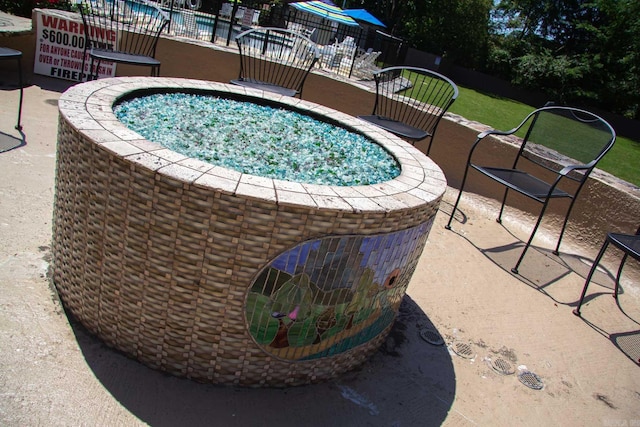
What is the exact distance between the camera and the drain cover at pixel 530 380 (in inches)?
109

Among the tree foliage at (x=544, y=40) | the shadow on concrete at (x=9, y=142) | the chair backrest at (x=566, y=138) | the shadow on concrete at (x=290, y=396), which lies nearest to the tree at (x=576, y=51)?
the tree foliage at (x=544, y=40)

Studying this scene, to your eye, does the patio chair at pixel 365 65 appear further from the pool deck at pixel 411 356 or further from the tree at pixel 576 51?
the tree at pixel 576 51

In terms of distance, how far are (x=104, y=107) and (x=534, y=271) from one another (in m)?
3.61

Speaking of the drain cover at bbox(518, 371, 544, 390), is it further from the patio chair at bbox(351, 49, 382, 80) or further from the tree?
the tree

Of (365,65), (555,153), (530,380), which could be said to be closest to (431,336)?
(530,380)

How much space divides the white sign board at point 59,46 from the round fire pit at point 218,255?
13.8 ft

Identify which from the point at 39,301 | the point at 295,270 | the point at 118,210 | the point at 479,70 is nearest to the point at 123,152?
the point at 118,210

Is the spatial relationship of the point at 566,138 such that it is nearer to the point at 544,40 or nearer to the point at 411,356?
the point at 411,356

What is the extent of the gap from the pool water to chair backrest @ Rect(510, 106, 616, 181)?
2.23m

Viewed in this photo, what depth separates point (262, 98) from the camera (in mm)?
3682

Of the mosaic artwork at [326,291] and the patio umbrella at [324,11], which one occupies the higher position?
the patio umbrella at [324,11]

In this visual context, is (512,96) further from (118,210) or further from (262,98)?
(118,210)

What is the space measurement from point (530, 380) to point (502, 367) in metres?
0.17

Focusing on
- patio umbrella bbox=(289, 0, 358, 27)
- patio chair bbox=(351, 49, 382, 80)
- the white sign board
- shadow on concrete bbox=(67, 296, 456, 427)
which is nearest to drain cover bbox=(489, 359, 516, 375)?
shadow on concrete bbox=(67, 296, 456, 427)
